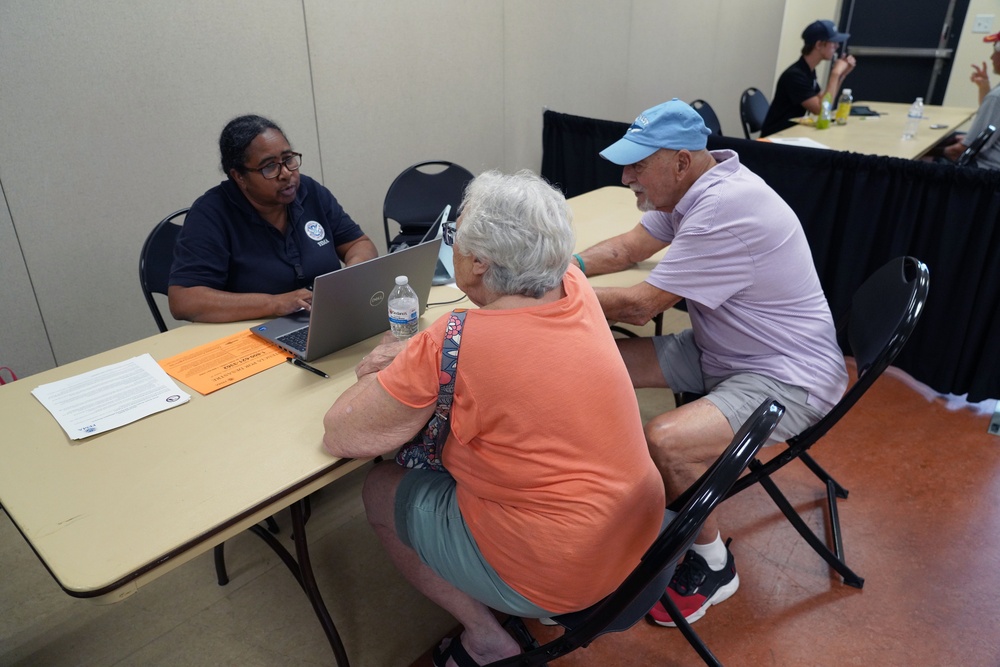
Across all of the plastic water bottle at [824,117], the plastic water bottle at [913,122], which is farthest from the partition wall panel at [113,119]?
the plastic water bottle at [913,122]

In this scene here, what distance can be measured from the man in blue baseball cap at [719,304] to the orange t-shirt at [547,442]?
1.63 feet

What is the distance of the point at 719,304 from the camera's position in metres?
1.62

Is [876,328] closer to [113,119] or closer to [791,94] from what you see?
[113,119]

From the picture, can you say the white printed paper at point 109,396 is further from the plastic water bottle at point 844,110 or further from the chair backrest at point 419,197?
the plastic water bottle at point 844,110

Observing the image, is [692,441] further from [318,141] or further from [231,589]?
[318,141]

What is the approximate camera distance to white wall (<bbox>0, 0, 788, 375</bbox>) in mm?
2285

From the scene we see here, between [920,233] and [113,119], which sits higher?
[113,119]

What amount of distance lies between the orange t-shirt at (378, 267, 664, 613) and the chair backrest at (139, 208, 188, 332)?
1.16 m

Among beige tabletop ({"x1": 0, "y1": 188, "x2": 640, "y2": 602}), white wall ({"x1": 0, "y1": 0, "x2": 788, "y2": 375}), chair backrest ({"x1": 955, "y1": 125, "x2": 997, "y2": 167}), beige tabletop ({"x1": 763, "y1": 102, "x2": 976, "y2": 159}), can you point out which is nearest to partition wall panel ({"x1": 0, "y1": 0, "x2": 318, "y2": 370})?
white wall ({"x1": 0, "y1": 0, "x2": 788, "y2": 375})

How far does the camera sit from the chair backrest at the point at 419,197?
Answer: 8.63 ft

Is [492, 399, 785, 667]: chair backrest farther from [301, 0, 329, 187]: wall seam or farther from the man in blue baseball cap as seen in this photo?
[301, 0, 329, 187]: wall seam

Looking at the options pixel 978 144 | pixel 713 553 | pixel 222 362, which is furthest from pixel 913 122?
pixel 222 362

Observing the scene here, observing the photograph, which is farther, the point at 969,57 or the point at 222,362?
the point at 969,57

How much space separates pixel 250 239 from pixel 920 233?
8.33 ft
